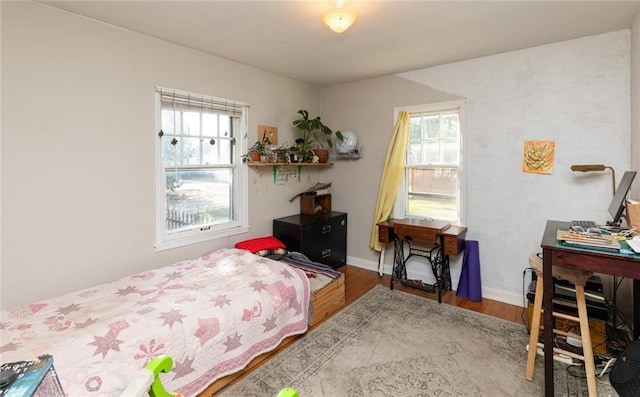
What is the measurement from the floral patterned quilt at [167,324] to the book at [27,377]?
0.72 meters

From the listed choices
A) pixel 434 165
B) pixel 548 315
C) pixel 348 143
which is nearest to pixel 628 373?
pixel 548 315

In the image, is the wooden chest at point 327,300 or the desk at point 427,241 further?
the desk at point 427,241

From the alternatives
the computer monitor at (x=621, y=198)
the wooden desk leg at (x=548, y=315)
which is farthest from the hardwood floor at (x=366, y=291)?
the computer monitor at (x=621, y=198)

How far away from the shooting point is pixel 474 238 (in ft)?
11.0

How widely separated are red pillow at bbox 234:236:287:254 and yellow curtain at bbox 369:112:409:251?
49.6 inches

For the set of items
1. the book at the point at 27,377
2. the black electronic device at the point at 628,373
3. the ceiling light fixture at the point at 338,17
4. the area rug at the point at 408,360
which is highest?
the ceiling light fixture at the point at 338,17

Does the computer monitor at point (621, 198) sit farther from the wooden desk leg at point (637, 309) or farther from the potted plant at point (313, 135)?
the potted plant at point (313, 135)

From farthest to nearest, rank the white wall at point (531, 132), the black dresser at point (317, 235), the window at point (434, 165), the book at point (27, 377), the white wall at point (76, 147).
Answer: the black dresser at point (317, 235)
the window at point (434, 165)
the white wall at point (531, 132)
the white wall at point (76, 147)
the book at point (27, 377)

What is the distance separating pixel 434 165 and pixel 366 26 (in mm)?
1805

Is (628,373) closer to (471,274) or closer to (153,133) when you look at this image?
(471,274)

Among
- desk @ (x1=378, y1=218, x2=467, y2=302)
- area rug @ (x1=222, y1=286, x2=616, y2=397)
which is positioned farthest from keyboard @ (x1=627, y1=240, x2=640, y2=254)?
desk @ (x1=378, y1=218, x2=467, y2=302)

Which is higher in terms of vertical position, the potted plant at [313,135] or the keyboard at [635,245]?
the potted plant at [313,135]

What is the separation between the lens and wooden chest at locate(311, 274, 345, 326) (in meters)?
2.75

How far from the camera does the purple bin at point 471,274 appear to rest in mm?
3221
